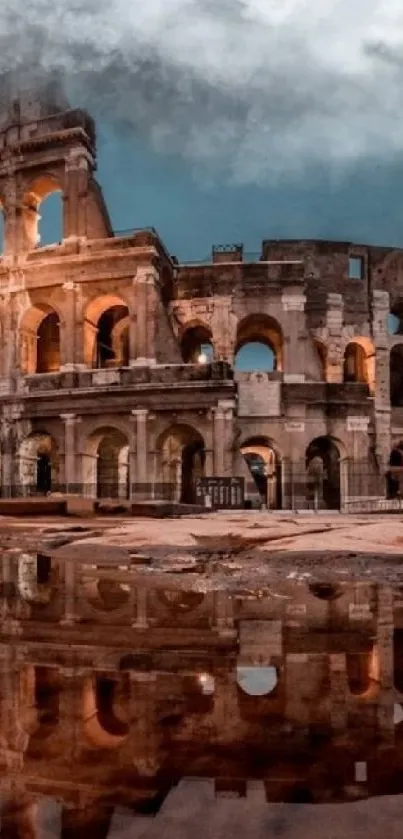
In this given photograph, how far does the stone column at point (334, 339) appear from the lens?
93.7 ft

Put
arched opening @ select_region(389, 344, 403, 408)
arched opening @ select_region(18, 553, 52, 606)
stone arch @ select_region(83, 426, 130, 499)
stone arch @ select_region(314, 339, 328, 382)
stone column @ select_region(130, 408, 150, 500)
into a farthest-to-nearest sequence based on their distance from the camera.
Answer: arched opening @ select_region(389, 344, 403, 408)
stone arch @ select_region(314, 339, 328, 382)
stone arch @ select_region(83, 426, 130, 499)
stone column @ select_region(130, 408, 150, 500)
arched opening @ select_region(18, 553, 52, 606)

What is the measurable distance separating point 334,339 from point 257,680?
1036 inches

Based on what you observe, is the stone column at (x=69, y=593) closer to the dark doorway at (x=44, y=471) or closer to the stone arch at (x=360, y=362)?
the stone arch at (x=360, y=362)

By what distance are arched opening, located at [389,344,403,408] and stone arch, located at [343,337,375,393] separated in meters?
2.46

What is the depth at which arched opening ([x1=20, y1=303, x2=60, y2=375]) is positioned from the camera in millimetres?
26828

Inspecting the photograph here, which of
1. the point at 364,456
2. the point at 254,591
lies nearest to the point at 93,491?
the point at 364,456

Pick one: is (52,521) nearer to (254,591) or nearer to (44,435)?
(254,591)

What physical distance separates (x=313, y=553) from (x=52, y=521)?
291 inches

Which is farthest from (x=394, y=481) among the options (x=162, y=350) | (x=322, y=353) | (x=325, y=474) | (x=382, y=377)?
(x=162, y=350)

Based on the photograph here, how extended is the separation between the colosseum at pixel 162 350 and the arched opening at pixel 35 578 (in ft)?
46.9

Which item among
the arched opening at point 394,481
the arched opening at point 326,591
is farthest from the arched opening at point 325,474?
the arched opening at point 326,591

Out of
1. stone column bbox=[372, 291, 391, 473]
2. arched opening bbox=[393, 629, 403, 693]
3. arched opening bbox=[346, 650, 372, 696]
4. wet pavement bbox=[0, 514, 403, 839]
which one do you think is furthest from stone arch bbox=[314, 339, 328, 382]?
arched opening bbox=[346, 650, 372, 696]

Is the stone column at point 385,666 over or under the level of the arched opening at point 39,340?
under

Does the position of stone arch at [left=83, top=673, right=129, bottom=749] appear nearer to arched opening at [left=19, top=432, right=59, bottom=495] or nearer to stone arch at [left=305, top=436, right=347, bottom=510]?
arched opening at [left=19, top=432, right=59, bottom=495]
